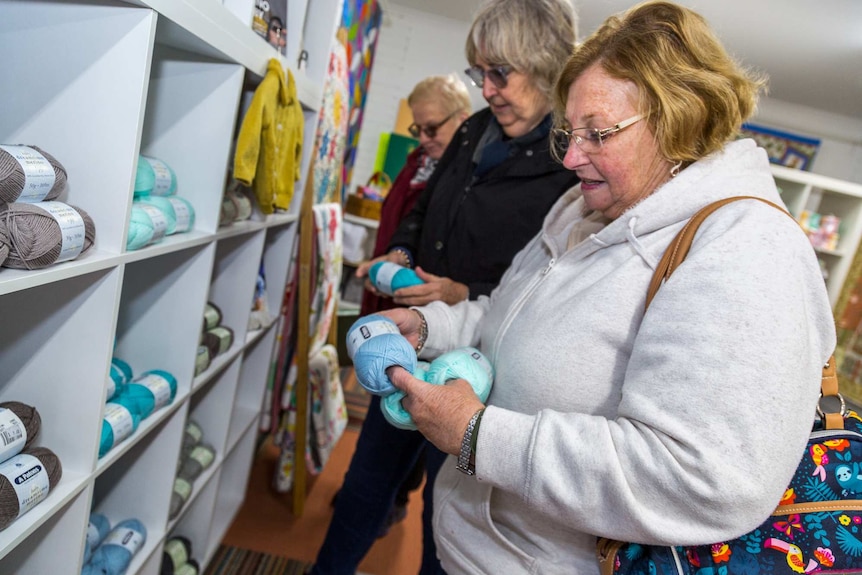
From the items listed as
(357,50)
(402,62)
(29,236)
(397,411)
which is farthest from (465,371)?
(402,62)

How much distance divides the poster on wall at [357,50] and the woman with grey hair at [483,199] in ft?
5.47

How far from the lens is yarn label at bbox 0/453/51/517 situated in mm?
885

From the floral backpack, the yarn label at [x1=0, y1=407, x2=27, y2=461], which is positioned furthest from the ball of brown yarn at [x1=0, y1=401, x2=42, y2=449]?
the floral backpack

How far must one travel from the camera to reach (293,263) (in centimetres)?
259

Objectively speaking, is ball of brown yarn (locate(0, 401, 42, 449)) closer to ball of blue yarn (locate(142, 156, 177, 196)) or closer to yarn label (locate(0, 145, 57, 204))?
yarn label (locate(0, 145, 57, 204))

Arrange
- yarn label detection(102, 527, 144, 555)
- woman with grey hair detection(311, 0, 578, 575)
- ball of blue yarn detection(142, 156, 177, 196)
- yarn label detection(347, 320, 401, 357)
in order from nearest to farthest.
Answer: yarn label detection(347, 320, 401, 357) → ball of blue yarn detection(142, 156, 177, 196) → yarn label detection(102, 527, 144, 555) → woman with grey hair detection(311, 0, 578, 575)

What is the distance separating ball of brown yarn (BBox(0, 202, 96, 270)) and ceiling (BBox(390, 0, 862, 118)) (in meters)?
2.26

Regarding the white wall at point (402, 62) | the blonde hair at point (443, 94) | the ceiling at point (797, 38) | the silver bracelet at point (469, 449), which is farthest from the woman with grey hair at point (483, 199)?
the white wall at point (402, 62)

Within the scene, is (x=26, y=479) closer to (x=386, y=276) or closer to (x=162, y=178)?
(x=162, y=178)

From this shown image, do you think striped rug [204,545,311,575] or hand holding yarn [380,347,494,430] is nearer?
hand holding yarn [380,347,494,430]

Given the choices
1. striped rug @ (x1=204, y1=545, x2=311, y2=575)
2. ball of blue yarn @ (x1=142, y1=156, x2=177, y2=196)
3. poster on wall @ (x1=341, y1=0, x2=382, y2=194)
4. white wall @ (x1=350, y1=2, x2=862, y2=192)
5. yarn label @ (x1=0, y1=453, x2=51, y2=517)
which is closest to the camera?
yarn label @ (x1=0, y1=453, x2=51, y2=517)

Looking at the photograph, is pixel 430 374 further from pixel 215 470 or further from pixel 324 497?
pixel 324 497

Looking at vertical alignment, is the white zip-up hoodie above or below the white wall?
below

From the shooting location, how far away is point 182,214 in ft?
4.32
